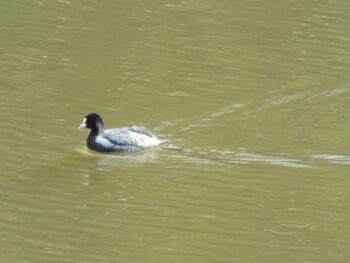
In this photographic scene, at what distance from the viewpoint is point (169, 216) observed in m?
14.6

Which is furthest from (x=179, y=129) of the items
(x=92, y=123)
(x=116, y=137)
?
(x=92, y=123)

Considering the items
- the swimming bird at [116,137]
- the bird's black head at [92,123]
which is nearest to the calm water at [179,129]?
the swimming bird at [116,137]

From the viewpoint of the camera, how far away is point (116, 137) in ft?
58.8

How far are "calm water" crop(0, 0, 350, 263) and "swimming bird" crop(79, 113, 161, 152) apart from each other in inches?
6.8

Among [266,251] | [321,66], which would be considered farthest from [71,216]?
[321,66]

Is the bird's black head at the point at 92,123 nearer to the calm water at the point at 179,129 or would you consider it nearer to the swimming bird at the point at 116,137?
the swimming bird at the point at 116,137

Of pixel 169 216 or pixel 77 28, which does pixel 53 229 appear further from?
pixel 77 28

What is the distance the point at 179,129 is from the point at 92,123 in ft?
4.90

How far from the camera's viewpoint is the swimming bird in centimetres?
1778

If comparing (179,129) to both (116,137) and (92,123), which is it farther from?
(92,123)

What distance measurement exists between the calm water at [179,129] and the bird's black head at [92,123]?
32 cm

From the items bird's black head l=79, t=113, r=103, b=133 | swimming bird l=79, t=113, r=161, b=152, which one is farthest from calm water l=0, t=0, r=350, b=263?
bird's black head l=79, t=113, r=103, b=133

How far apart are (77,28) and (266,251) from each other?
12.1 metres

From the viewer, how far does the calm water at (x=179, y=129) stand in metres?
13.9
